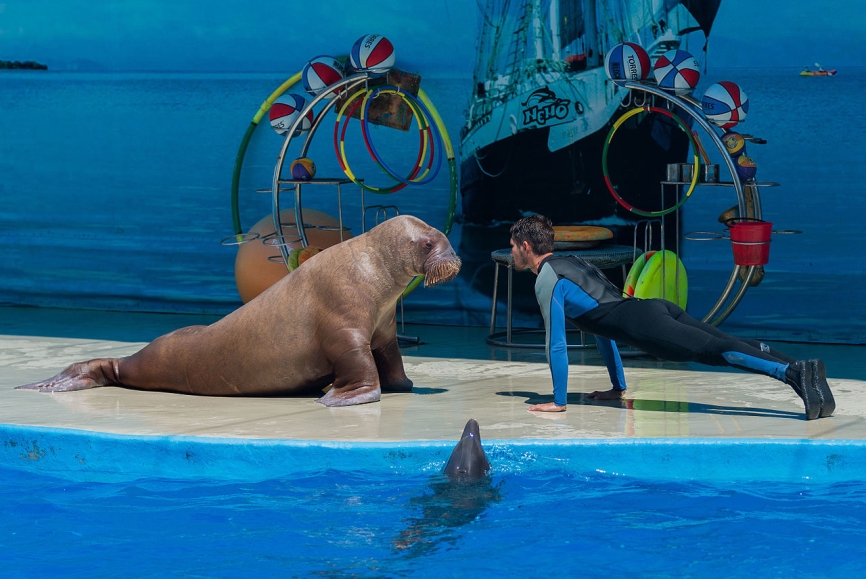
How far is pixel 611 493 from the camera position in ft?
16.4

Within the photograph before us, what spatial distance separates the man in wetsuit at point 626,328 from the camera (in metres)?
5.41

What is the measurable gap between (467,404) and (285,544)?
1.79m

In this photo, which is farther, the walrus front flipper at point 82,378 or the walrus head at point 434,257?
the walrus front flipper at point 82,378

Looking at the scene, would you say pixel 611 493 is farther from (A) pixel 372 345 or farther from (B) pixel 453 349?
(B) pixel 453 349

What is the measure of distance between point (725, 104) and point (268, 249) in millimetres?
3846

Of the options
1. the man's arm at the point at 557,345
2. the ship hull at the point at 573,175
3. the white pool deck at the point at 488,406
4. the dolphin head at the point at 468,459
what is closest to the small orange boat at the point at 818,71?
the ship hull at the point at 573,175

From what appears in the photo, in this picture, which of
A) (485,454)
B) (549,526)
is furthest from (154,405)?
(549,526)

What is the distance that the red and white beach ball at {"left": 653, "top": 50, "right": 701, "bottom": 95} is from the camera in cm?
756

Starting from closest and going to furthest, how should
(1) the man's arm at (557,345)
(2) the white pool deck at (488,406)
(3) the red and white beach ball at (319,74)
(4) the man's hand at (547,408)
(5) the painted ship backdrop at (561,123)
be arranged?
(2) the white pool deck at (488,406), (1) the man's arm at (557,345), (4) the man's hand at (547,408), (3) the red and white beach ball at (319,74), (5) the painted ship backdrop at (561,123)

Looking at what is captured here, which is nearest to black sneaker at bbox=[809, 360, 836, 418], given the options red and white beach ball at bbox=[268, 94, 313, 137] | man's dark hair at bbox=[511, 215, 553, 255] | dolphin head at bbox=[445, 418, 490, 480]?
man's dark hair at bbox=[511, 215, 553, 255]

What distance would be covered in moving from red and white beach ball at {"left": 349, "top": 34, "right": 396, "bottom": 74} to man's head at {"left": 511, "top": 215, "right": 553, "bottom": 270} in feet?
8.59

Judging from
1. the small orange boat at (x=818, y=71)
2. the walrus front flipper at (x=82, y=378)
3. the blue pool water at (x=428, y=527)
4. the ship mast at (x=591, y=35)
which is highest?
the ship mast at (x=591, y=35)

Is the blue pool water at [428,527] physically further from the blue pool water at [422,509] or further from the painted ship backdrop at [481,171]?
the painted ship backdrop at [481,171]

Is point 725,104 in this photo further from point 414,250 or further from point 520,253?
point 414,250
